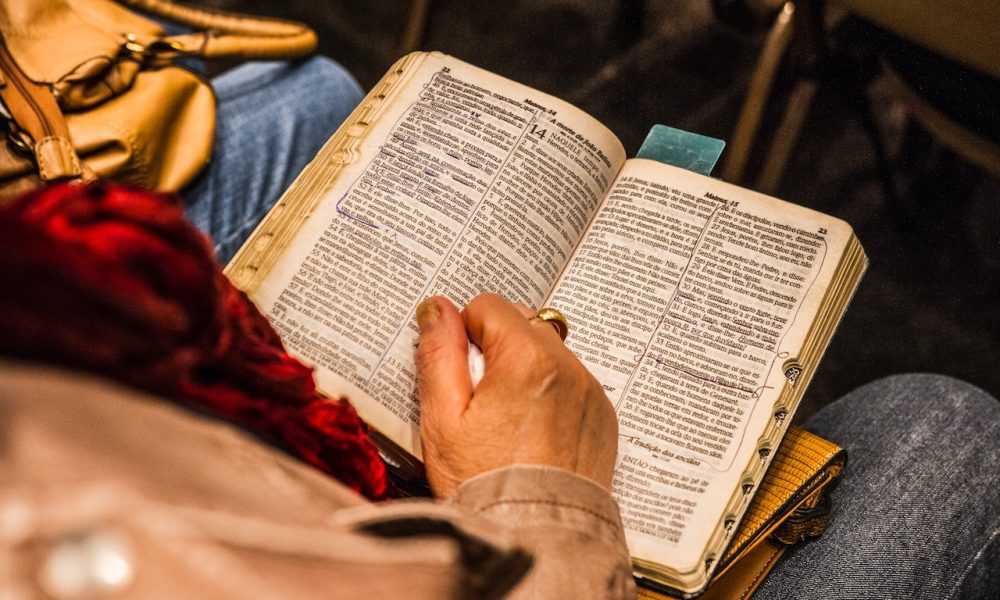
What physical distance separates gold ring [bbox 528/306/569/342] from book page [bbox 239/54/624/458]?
0.15ft

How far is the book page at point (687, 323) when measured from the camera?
580mm

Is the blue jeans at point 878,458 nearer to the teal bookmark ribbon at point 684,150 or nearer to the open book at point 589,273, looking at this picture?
the open book at point 589,273

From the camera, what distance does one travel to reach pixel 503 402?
52 centimetres

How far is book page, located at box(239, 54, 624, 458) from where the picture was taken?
60 centimetres

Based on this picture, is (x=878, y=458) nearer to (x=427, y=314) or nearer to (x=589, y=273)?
(x=589, y=273)

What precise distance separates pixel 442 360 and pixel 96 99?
16.4 inches

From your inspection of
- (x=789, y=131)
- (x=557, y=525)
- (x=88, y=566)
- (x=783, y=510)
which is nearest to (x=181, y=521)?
(x=88, y=566)

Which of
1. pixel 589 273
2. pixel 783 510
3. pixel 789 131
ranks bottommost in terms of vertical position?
pixel 783 510

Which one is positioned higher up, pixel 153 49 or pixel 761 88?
pixel 761 88

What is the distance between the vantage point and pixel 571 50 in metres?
1.39

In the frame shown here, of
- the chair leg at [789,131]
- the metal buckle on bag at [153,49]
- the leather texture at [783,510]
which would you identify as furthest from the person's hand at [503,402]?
the chair leg at [789,131]

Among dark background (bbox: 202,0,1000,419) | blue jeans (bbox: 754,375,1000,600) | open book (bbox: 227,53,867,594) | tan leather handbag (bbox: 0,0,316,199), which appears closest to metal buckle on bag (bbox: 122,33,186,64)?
tan leather handbag (bbox: 0,0,316,199)

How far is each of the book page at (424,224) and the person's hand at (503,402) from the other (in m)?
0.05

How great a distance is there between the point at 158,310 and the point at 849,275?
0.56 metres
